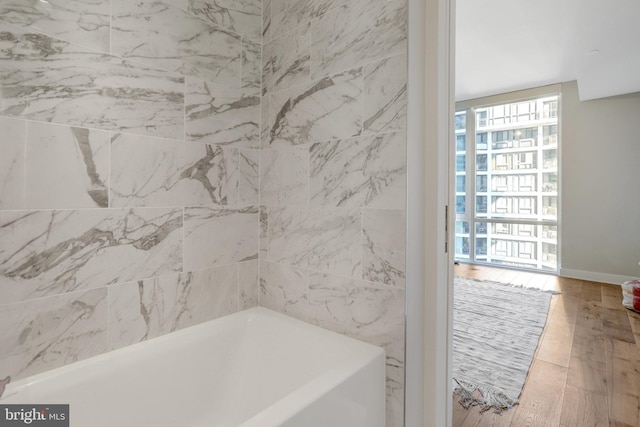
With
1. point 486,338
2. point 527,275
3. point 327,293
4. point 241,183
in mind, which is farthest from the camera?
point 527,275

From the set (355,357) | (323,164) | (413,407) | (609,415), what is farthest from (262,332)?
(609,415)

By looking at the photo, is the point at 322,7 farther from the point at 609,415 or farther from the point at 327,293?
the point at 609,415

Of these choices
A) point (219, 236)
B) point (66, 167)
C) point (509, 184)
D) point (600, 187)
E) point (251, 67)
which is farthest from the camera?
point (509, 184)

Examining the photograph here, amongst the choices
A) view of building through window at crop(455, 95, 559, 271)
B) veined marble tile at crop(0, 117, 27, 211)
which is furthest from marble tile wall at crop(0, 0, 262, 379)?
view of building through window at crop(455, 95, 559, 271)

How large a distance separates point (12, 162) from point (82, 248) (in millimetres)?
346

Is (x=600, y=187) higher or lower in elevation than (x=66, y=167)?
higher

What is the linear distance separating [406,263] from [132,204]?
1.12m

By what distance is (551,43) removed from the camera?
11.3ft

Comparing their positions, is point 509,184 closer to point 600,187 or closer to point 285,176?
point 600,187

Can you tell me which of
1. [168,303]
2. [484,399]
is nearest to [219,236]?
[168,303]

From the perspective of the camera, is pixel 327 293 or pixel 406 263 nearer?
pixel 406 263

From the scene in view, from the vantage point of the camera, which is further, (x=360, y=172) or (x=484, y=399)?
(x=484, y=399)

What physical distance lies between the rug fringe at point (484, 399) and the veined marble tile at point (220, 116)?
1.93 metres

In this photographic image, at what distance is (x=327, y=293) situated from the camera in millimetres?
1452
